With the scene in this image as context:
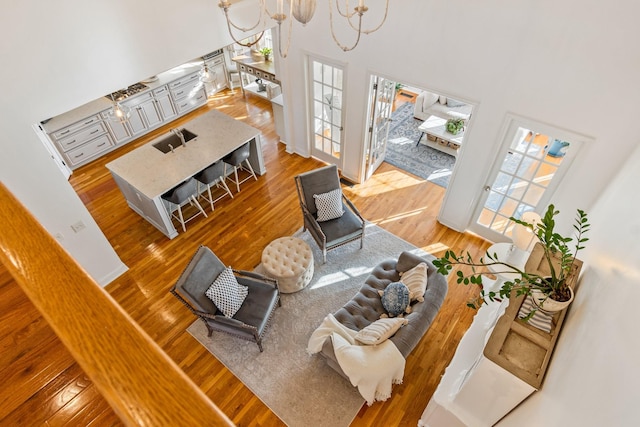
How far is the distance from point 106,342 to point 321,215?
4.17 metres

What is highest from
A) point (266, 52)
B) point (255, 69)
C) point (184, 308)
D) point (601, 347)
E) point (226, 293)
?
point (601, 347)

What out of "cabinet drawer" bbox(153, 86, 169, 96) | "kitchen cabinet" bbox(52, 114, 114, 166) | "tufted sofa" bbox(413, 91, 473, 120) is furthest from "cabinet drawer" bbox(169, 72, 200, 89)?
"tufted sofa" bbox(413, 91, 473, 120)

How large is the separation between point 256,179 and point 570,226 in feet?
15.0

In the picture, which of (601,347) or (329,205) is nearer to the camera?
(601,347)

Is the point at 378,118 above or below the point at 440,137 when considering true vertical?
above

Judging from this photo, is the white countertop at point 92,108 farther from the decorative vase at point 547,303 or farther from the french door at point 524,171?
the decorative vase at point 547,303

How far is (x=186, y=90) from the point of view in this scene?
7.78m

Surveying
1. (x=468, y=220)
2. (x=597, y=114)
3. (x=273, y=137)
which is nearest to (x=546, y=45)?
(x=597, y=114)

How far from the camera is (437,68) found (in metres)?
4.23

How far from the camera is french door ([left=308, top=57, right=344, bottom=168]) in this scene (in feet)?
17.9

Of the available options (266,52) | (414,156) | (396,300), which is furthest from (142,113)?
(396,300)

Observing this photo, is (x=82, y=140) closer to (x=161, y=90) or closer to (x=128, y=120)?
(x=128, y=120)

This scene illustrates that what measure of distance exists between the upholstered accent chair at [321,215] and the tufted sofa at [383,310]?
716 mm

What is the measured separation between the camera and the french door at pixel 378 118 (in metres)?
5.16
